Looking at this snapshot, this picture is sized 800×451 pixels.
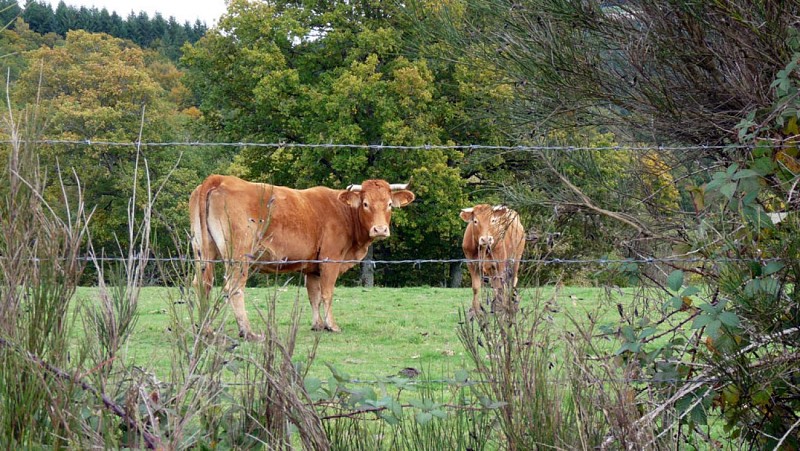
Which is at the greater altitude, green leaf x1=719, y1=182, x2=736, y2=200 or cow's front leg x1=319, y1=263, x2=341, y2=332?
green leaf x1=719, y1=182, x2=736, y2=200

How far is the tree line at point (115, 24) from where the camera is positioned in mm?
75375

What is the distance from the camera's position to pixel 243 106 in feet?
104

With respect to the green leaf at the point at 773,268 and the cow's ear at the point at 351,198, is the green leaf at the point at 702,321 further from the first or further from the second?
the cow's ear at the point at 351,198

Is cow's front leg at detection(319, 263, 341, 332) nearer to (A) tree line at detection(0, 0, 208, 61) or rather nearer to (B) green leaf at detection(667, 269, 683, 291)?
(B) green leaf at detection(667, 269, 683, 291)

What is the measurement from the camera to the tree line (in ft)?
247

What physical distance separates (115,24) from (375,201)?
249 feet

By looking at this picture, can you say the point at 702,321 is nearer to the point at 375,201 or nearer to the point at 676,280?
the point at 676,280

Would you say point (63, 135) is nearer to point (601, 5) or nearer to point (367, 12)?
point (367, 12)

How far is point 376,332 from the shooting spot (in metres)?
10.7

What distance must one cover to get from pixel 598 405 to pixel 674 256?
110 cm

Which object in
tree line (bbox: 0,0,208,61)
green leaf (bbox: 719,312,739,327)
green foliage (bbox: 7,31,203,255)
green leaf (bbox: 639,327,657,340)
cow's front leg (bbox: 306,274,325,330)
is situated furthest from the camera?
tree line (bbox: 0,0,208,61)

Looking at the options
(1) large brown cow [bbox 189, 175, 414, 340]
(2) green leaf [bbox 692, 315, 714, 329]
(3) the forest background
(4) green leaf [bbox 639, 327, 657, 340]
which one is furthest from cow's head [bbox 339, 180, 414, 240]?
(2) green leaf [bbox 692, 315, 714, 329]

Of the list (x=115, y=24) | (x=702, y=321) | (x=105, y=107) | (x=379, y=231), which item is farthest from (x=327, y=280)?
(x=115, y=24)

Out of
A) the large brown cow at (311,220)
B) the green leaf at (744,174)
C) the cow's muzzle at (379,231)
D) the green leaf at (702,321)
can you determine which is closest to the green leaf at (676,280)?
the green leaf at (702,321)
